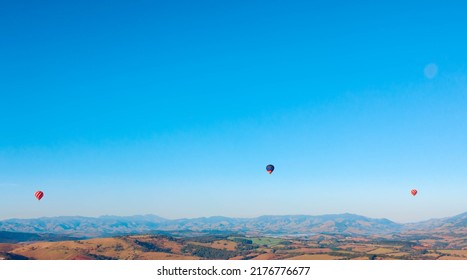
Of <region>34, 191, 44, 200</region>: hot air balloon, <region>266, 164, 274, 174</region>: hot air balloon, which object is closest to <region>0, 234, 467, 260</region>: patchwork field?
<region>34, 191, 44, 200</region>: hot air balloon

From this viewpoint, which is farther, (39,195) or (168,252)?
(168,252)

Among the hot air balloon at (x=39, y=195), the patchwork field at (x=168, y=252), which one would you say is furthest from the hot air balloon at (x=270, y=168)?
the patchwork field at (x=168, y=252)

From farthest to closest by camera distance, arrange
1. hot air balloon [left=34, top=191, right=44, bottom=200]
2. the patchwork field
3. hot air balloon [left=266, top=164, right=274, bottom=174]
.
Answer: the patchwork field → hot air balloon [left=266, top=164, right=274, bottom=174] → hot air balloon [left=34, top=191, right=44, bottom=200]

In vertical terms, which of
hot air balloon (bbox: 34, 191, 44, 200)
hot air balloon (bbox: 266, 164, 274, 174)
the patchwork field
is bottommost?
the patchwork field
